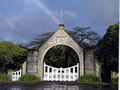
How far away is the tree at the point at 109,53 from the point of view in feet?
97.2

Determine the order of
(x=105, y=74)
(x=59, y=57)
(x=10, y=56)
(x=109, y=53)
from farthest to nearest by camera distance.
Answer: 1. (x=59, y=57)
2. (x=10, y=56)
3. (x=105, y=74)
4. (x=109, y=53)

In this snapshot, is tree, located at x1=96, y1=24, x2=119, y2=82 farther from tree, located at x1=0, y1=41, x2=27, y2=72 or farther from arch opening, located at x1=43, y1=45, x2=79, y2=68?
tree, located at x1=0, y1=41, x2=27, y2=72

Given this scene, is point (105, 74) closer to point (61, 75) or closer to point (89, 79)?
point (61, 75)

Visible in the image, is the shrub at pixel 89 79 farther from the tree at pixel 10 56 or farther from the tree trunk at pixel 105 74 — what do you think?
the tree at pixel 10 56

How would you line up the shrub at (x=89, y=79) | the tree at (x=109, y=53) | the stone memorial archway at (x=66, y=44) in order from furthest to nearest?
the tree at (x=109, y=53) → the stone memorial archway at (x=66, y=44) → the shrub at (x=89, y=79)

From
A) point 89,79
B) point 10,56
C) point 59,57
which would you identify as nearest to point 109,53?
point 89,79

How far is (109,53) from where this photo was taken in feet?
99.9

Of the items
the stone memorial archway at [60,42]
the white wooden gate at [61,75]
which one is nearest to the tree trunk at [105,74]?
the white wooden gate at [61,75]

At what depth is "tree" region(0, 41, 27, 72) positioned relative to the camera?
3645 cm

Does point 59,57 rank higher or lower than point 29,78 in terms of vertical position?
higher

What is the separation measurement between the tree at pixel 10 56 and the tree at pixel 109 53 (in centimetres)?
1298

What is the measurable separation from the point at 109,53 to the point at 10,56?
15199mm

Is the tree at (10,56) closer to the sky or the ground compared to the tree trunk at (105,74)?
closer to the sky

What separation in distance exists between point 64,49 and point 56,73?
41.7 feet
